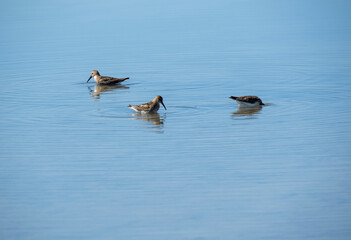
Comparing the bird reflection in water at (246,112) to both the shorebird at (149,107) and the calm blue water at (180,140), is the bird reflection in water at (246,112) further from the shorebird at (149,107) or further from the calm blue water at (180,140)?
the shorebird at (149,107)

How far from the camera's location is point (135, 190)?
31.6 ft

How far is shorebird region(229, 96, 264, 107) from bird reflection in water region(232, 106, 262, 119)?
94mm

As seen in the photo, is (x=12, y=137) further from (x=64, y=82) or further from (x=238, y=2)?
(x=238, y=2)

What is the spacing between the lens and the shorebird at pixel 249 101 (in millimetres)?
14852

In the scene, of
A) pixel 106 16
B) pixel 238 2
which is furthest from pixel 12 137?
pixel 238 2

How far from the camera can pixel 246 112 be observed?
14.8 m

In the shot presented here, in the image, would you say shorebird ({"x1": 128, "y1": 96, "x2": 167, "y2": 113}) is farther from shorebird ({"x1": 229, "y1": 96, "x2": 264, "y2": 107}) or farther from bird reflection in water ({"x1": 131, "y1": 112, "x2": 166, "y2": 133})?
shorebird ({"x1": 229, "y1": 96, "x2": 264, "y2": 107})

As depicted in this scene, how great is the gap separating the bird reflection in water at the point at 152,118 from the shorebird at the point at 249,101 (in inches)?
70.9

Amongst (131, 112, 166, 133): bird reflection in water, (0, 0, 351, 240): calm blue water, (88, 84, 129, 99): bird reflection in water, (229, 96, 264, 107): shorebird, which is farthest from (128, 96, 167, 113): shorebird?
(88, 84, 129, 99): bird reflection in water

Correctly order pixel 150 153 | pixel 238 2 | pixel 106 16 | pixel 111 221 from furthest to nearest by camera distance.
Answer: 1. pixel 238 2
2. pixel 106 16
3. pixel 150 153
4. pixel 111 221

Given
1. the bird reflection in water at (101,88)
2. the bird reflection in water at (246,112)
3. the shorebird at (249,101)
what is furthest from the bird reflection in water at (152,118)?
the bird reflection in water at (101,88)

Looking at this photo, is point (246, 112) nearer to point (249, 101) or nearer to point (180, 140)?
point (249, 101)

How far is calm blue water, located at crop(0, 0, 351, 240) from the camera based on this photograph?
28.3 ft

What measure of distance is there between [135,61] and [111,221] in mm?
14534
